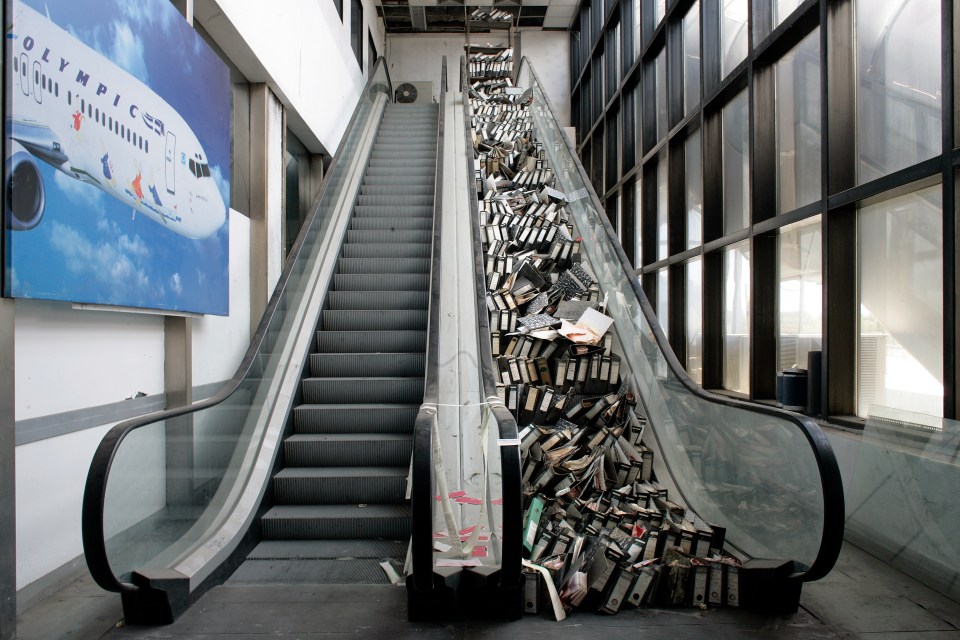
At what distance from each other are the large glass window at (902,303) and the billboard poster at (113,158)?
4.43 m

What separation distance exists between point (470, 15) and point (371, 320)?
12.6 m

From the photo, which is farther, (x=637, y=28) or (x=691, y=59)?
(x=637, y=28)

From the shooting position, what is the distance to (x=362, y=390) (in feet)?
14.5

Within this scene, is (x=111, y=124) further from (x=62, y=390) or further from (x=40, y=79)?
(x=62, y=390)

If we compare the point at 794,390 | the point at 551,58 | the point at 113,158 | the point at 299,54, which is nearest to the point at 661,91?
the point at 299,54

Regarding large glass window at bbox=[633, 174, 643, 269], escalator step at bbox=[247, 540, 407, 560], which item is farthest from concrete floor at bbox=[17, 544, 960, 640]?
large glass window at bbox=[633, 174, 643, 269]

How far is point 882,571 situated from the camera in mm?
3188

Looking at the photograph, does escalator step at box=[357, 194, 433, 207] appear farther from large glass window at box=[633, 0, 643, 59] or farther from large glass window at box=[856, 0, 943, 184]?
large glass window at box=[633, 0, 643, 59]

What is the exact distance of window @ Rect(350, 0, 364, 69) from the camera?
35.7 ft

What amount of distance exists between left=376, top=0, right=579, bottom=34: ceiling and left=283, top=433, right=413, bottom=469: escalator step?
13.1 meters

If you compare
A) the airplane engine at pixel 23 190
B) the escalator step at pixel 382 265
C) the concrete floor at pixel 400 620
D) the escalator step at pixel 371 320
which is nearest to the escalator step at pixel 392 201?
the escalator step at pixel 382 265

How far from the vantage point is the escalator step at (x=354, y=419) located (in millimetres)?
4156

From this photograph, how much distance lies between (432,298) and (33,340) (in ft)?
7.13

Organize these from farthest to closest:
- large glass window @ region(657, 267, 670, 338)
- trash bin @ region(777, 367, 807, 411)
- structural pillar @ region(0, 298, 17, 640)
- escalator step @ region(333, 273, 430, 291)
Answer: large glass window @ region(657, 267, 670, 338) → escalator step @ region(333, 273, 430, 291) → trash bin @ region(777, 367, 807, 411) → structural pillar @ region(0, 298, 17, 640)
